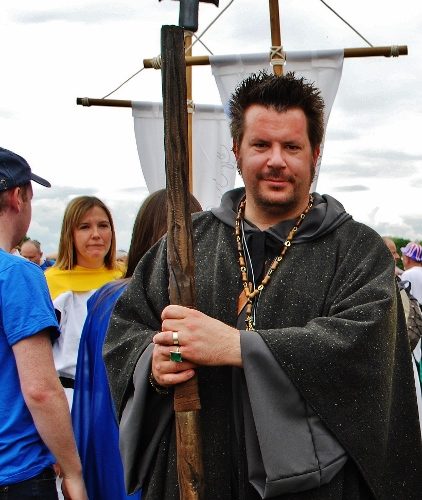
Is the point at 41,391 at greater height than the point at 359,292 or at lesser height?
lesser

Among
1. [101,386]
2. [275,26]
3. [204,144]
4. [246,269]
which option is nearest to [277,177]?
[246,269]

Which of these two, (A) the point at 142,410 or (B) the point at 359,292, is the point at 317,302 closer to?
(B) the point at 359,292

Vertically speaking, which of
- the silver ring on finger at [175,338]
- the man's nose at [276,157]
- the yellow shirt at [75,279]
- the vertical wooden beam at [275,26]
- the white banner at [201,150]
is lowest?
the yellow shirt at [75,279]

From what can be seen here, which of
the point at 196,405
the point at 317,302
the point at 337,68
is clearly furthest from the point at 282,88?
the point at 337,68

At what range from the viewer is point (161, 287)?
8.60 ft

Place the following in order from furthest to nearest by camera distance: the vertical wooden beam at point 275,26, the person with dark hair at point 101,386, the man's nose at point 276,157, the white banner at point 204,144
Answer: the white banner at point 204,144 < the vertical wooden beam at point 275,26 < the person with dark hair at point 101,386 < the man's nose at point 276,157

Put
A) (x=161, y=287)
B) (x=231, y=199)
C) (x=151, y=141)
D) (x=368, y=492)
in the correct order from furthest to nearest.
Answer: (x=151, y=141), (x=231, y=199), (x=161, y=287), (x=368, y=492)

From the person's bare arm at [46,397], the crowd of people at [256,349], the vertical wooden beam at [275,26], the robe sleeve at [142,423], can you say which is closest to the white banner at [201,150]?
the vertical wooden beam at [275,26]

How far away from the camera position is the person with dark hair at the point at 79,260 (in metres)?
4.52

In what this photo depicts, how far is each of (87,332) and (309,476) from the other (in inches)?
64.4

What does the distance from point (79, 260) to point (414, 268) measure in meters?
5.66

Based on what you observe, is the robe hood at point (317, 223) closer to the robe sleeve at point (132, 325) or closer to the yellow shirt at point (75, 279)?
the robe sleeve at point (132, 325)

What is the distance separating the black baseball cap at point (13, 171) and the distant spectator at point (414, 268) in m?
6.53

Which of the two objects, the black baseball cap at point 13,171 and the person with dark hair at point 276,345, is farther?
the black baseball cap at point 13,171
